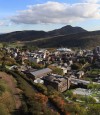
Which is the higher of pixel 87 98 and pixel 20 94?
pixel 20 94

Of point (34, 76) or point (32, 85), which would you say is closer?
point (32, 85)

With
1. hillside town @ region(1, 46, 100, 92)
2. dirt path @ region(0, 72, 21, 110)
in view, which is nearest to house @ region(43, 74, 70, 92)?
hillside town @ region(1, 46, 100, 92)

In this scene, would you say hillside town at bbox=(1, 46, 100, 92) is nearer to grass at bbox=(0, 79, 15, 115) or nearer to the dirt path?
the dirt path

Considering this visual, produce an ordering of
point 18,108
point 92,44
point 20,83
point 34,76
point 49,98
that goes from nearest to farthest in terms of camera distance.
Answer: point 18,108, point 49,98, point 20,83, point 34,76, point 92,44

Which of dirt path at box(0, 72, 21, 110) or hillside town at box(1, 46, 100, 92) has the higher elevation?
dirt path at box(0, 72, 21, 110)

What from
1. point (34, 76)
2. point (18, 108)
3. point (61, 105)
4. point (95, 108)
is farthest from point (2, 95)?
point (34, 76)

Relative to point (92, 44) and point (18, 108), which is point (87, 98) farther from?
point (92, 44)

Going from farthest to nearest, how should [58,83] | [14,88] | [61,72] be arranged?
[61,72] < [58,83] < [14,88]

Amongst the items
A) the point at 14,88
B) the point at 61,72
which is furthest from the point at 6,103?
the point at 61,72

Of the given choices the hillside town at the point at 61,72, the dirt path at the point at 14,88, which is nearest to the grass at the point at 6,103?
the dirt path at the point at 14,88

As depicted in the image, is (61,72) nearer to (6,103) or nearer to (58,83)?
(58,83)

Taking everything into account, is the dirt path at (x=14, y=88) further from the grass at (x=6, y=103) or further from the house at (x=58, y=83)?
the house at (x=58, y=83)
